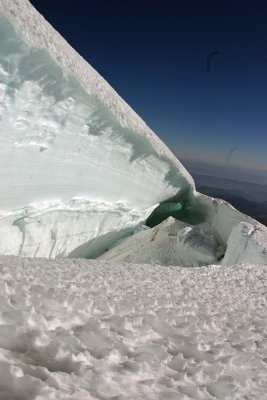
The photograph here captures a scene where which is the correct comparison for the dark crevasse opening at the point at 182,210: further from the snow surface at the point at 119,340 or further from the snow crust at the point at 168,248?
the snow surface at the point at 119,340

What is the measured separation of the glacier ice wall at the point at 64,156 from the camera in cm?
365

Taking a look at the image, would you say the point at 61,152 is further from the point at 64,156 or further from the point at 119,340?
the point at 119,340

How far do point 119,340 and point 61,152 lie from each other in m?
3.22

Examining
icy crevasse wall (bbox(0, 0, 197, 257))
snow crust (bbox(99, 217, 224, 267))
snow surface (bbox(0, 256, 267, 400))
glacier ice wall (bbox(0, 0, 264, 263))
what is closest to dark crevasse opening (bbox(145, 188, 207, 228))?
glacier ice wall (bbox(0, 0, 264, 263))

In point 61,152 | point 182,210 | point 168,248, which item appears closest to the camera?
point 61,152

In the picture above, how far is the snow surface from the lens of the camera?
49.4 inches

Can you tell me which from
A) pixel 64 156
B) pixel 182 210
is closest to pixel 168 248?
pixel 182 210

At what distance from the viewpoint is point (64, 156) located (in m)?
4.59

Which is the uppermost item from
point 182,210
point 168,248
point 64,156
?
point 64,156

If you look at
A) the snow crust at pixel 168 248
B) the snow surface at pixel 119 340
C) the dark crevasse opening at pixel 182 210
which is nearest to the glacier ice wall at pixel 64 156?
the snow crust at pixel 168 248

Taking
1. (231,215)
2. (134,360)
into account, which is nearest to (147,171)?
(231,215)

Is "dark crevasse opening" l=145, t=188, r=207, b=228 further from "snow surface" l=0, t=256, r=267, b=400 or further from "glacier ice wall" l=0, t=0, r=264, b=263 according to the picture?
"snow surface" l=0, t=256, r=267, b=400

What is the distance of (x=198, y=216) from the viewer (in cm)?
779

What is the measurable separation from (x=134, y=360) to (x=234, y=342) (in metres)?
0.69
